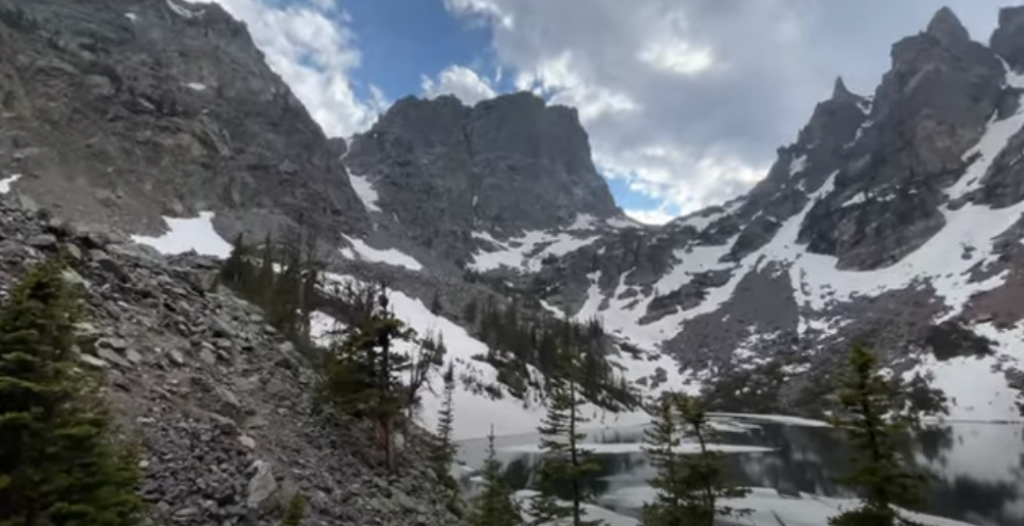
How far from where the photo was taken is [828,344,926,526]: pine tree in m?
18.8

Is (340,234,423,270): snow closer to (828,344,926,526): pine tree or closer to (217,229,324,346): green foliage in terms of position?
(217,229,324,346): green foliage

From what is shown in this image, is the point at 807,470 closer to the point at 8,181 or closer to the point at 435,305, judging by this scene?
the point at 435,305

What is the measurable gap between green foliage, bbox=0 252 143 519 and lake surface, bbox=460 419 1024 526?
20410 mm

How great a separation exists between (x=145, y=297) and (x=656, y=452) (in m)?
19.1

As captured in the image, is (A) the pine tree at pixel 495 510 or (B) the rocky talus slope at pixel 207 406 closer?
(B) the rocky talus slope at pixel 207 406

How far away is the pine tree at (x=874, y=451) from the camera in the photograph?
18750mm

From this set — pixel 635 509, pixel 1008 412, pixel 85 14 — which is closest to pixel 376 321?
pixel 635 509

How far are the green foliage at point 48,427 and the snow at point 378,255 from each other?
160949mm

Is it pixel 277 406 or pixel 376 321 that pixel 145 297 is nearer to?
pixel 277 406

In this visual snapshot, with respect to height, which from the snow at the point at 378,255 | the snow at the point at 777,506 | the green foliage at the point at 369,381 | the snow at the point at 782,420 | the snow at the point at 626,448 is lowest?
the snow at the point at 777,506

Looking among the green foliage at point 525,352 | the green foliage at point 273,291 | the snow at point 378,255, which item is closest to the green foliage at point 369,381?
the green foliage at point 273,291

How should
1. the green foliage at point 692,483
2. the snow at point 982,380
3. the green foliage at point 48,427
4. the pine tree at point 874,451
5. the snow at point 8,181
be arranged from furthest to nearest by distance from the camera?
the snow at point 982,380 < the snow at point 8,181 < the green foliage at point 692,483 < the pine tree at point 874,451 < the green foliage at point 48,427

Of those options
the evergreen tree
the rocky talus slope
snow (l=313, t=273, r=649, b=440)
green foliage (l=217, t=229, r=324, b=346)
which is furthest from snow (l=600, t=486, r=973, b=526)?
the evergreen tree

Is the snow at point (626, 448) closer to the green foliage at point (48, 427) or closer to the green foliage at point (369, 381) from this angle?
the green foliage at point (369, 381)
